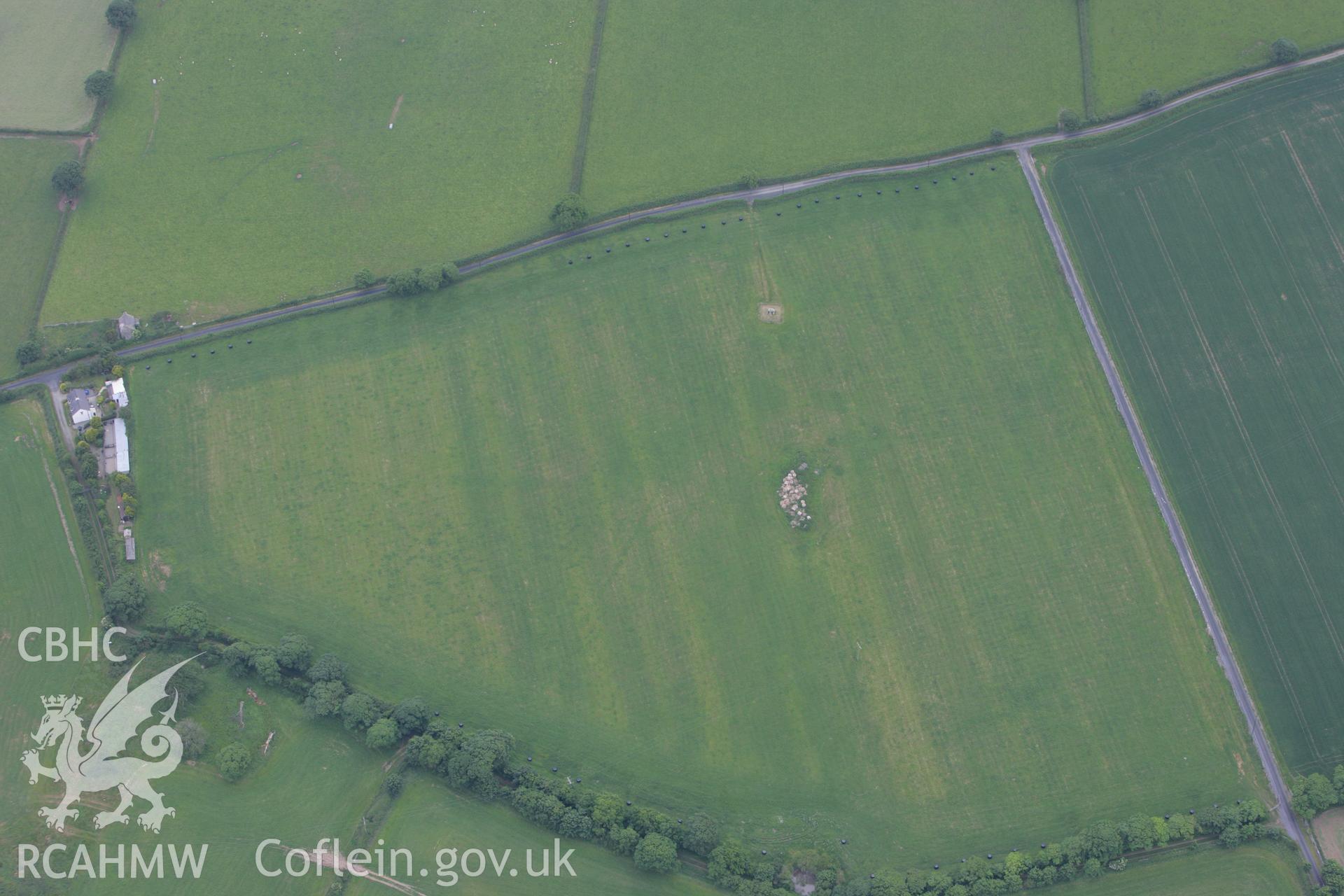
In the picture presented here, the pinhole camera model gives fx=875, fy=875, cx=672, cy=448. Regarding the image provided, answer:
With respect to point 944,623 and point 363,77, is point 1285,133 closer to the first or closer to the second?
point 944,623

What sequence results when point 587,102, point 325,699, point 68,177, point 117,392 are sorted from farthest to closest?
point 587,102 < point 68,177 < point 117,392 < point 325,699

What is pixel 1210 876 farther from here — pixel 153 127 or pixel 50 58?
pixel 50 58

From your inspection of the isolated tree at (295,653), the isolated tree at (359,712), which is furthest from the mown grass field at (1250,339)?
the isolated tree at (295,653)

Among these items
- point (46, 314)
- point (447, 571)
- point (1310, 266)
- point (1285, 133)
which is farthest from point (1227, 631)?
point (46, 314)

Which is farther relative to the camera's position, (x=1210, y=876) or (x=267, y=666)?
(x=267, y=666)

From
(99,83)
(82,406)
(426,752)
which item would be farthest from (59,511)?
(99,83)

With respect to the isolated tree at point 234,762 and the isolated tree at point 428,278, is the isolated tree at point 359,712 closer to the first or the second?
the isolated tree at point 234,762
